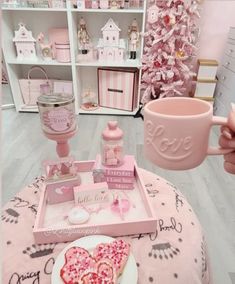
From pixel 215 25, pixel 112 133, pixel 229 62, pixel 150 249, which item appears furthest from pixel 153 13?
pixel 150 249

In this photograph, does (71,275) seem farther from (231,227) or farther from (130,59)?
(130,59)

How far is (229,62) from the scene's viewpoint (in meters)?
2.22

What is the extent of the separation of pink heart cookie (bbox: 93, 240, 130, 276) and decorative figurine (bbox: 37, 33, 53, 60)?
2123 millimetres

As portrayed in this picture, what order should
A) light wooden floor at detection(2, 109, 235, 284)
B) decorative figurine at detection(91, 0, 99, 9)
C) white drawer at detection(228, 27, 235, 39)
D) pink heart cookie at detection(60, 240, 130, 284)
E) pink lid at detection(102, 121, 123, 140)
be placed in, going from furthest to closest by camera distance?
white drawer at detection(228, 27, 235, 39) < decorative figurine at detection(91, 0, 99, 9) < light wooden floor at detection(2, 109, 235, 284) < pink lid at detection(102, 121, 123, 140) < pink heart cookie at detection(60, 240, 130, 284)

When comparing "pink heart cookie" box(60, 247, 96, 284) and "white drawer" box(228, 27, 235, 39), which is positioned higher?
"white drawer" box(228, 27, 235, 39)

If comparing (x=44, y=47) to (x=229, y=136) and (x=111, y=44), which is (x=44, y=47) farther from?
(x=229, y=136)

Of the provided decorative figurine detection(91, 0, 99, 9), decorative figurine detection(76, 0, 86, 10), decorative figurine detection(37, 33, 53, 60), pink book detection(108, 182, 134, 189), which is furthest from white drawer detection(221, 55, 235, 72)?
pink book detection(108, 182, 134, 189)

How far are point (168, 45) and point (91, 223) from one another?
1.77 meters

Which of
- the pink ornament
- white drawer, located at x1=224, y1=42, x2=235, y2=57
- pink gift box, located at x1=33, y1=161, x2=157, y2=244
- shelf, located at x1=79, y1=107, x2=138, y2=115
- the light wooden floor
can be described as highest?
the pink ornament

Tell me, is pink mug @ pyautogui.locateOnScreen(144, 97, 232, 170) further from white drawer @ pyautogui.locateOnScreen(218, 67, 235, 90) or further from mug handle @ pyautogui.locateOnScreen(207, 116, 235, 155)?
white drawer @ pyautogui.locateOnScreen(218, 67, 235, 90)

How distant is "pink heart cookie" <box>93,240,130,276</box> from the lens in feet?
1.98

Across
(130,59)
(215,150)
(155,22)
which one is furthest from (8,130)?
(215,150)

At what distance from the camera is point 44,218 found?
2.48ft

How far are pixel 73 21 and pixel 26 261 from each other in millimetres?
2018
